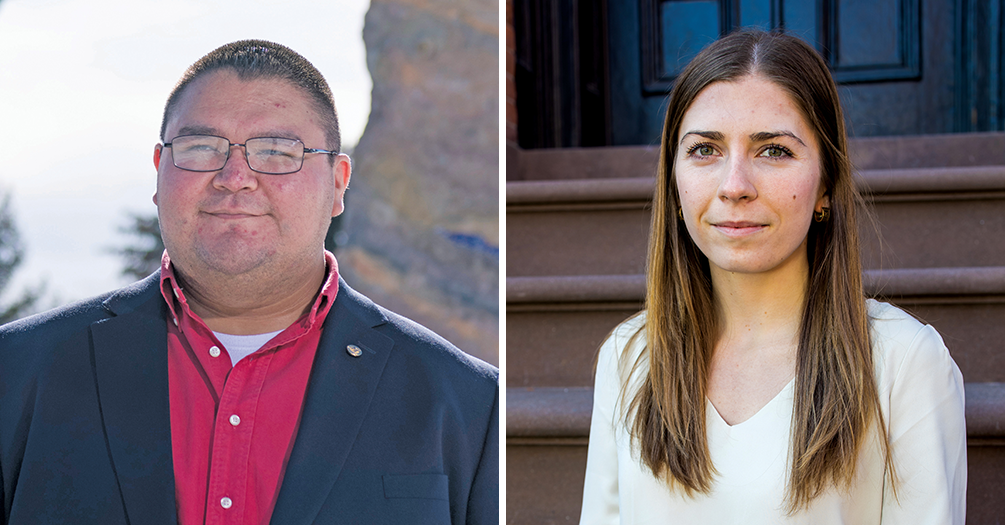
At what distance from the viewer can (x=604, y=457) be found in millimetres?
1275

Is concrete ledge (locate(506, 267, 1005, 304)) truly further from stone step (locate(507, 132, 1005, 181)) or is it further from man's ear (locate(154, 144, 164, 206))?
man's ear (locate(154, 144, 164, 206))

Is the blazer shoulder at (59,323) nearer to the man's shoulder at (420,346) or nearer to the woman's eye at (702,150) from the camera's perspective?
the man's shoulder at (420,346)

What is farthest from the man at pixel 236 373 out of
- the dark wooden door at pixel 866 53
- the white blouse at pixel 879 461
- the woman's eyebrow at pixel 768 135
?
the dark wooden door at pixel 866 53

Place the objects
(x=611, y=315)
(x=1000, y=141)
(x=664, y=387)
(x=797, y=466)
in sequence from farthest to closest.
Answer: (x=1000, y=141) < (x=611, y=315) < (x=664, y=387) < (x=797, y=466)

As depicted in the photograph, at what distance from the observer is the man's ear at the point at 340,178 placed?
1151mm

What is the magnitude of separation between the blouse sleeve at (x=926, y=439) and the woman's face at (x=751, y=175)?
0.21 meters

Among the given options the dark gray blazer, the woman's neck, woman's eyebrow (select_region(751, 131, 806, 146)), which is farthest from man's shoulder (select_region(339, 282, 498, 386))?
woman's eyebrow (select_region(751, 131, 806, 146))

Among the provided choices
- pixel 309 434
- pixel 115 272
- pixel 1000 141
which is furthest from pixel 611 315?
pixel 1000 141

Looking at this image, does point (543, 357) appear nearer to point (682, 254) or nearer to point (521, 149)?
point (682, 254)

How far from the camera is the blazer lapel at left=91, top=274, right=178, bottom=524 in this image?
1.02m

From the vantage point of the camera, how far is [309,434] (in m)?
1.07

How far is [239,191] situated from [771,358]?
75 cm

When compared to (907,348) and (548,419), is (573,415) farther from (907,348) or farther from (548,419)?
(907,348)

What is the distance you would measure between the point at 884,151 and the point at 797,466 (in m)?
1.61
